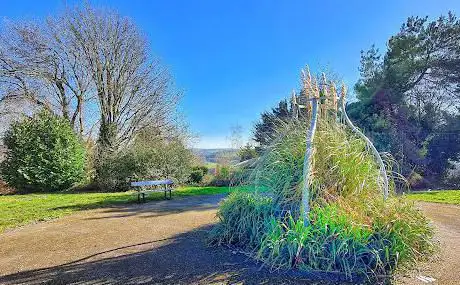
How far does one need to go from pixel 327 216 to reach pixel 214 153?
13076 mm

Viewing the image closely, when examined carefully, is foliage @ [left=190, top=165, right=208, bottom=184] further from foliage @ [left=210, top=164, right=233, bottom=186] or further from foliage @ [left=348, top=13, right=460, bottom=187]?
foliage @ [left=348, top=13, right=460, bottom=187]

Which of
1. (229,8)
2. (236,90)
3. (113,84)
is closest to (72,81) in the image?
(113,84)

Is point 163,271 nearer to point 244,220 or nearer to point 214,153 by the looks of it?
point 244,220

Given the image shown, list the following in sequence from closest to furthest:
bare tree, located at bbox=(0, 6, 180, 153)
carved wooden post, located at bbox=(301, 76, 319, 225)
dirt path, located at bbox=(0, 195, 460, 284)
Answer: dirt path, located at bbox=(0, 195, 460, 284) < carved wooden post, located at bbox=(301, 76, 319, 225) < bare tree, located at bbox=(0, 6, 180, 153)

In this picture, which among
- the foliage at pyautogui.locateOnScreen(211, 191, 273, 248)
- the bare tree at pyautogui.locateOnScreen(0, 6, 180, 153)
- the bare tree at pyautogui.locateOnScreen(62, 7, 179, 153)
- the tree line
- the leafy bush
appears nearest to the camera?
the foliage at pyautogui.locateOnScreen(211, 191, 273, 248)

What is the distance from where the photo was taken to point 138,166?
1147 centimetres

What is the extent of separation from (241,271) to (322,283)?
2.52ft

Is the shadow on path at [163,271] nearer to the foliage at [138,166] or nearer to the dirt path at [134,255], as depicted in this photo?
the dirt path at [134,255]

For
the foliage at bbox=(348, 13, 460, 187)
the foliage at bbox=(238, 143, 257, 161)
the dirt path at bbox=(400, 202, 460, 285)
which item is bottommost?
the dirt path at bbox=(400, 202, 460, 285)

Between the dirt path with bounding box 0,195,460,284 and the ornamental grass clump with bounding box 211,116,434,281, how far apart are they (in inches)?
9.4

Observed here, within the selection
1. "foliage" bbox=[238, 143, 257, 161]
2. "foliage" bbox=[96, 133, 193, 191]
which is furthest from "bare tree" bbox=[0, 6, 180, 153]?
"foliage" bbox=[238, 143, 257, 161]

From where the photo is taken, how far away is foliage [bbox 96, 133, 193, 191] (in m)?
11.5

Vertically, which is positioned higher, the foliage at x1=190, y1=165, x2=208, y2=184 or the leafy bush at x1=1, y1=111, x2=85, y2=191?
the leafy bush at x1=1, y1=111, x2=85, y2=191

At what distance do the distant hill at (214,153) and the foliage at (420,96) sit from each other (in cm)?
652
